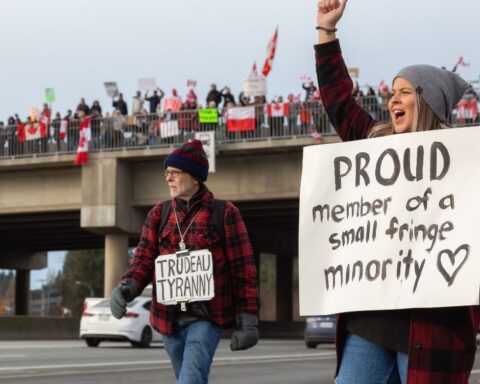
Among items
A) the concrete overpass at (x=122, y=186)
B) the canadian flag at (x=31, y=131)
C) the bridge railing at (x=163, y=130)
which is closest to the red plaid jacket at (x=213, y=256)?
the bridge railing at (x=163, y=130)

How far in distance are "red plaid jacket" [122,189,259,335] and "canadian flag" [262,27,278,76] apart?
1246 inches

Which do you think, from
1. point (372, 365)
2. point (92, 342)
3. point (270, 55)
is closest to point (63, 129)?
point (270, 55)

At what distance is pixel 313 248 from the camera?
4133 millimetres

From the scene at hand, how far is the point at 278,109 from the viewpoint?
3397cm

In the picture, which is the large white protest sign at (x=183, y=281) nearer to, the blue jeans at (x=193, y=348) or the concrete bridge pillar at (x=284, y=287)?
the blue jeans at (x=193, y=348)

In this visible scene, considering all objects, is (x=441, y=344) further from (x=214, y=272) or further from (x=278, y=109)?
(x=278, y=109)

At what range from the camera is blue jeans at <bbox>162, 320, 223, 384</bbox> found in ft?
18.5

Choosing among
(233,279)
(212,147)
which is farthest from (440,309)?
(212,147)

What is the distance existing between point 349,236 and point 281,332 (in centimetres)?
5001

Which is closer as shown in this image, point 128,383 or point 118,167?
point 128,383

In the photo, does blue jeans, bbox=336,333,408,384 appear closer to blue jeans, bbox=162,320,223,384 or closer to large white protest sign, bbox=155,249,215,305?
blue jeans, bbox=162,320,223,384

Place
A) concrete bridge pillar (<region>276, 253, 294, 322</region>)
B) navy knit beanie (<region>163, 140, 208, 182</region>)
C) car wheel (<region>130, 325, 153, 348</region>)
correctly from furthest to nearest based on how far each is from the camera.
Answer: concrete bridge pillar (<region>276, 253, 294, 322</region>) < car wheel (<region>130, 325, 153, 348</region>) < navy knit beanie (<region>163, 140, 208, 182</region>)

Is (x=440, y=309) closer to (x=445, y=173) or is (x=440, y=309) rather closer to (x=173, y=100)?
(x=445, y=173)

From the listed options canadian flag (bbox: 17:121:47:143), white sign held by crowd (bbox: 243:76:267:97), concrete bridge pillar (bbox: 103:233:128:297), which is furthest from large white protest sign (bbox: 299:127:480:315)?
concrete bridge pillar (bbox: 103:233:128:297)
